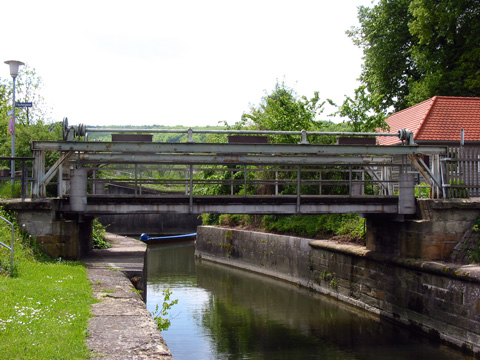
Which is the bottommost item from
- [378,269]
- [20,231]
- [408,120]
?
[378,269]

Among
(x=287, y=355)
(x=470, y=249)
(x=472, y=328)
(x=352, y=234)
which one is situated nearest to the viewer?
(x=472, y=328)

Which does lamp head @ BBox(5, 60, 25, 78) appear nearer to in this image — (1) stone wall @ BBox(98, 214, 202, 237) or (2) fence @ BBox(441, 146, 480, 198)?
(2) fence @ BBox(441, 146, 480, 198)

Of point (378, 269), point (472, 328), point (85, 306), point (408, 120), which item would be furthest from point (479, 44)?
point (85, 306)

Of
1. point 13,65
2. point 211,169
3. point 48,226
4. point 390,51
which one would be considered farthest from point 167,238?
point 48,226

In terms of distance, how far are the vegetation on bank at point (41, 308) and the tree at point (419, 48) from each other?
24.9 meters

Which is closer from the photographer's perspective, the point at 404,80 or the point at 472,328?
the point at 472,328

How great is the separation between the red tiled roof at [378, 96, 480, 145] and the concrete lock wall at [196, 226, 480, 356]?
28.3 ft

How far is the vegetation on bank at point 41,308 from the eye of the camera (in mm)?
6633

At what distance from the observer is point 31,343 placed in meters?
6.68

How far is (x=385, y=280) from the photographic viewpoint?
16359mm

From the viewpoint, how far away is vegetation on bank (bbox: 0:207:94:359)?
21.8 feet

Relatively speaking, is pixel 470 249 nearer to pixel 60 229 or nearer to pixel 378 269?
pixel 378 269

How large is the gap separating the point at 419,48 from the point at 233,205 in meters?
23.0

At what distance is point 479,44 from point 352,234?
55.1 feet
